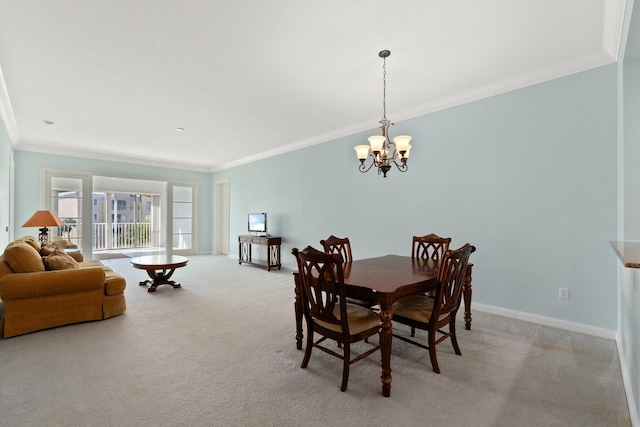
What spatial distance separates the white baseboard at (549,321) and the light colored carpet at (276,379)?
0.10 m

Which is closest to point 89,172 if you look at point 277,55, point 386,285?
point 277,55

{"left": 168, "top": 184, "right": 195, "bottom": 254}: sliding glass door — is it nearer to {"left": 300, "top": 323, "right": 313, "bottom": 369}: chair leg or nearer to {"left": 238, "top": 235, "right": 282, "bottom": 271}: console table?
{"left": 238, "top": 235, "right": 282, "bottom": 271}: console table

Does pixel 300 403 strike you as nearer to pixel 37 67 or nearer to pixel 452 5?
pixel 452 5

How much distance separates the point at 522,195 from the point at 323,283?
8.50ft

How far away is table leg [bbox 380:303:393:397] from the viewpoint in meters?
1.93

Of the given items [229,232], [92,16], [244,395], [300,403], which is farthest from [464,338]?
[229,232]

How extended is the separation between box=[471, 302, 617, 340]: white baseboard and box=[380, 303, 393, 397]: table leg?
217 cm

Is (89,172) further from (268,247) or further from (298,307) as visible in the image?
(298,307)

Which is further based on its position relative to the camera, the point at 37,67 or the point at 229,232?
the point at 229,232

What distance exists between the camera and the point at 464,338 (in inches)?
110

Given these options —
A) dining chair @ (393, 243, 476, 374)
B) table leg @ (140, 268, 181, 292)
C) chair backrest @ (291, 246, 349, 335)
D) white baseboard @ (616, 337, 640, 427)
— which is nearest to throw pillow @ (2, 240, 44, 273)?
table leg @ (140, 268, 181, 292)

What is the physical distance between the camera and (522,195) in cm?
327

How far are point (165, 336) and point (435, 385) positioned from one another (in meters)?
2.41

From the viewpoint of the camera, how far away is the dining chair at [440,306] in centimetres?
214
